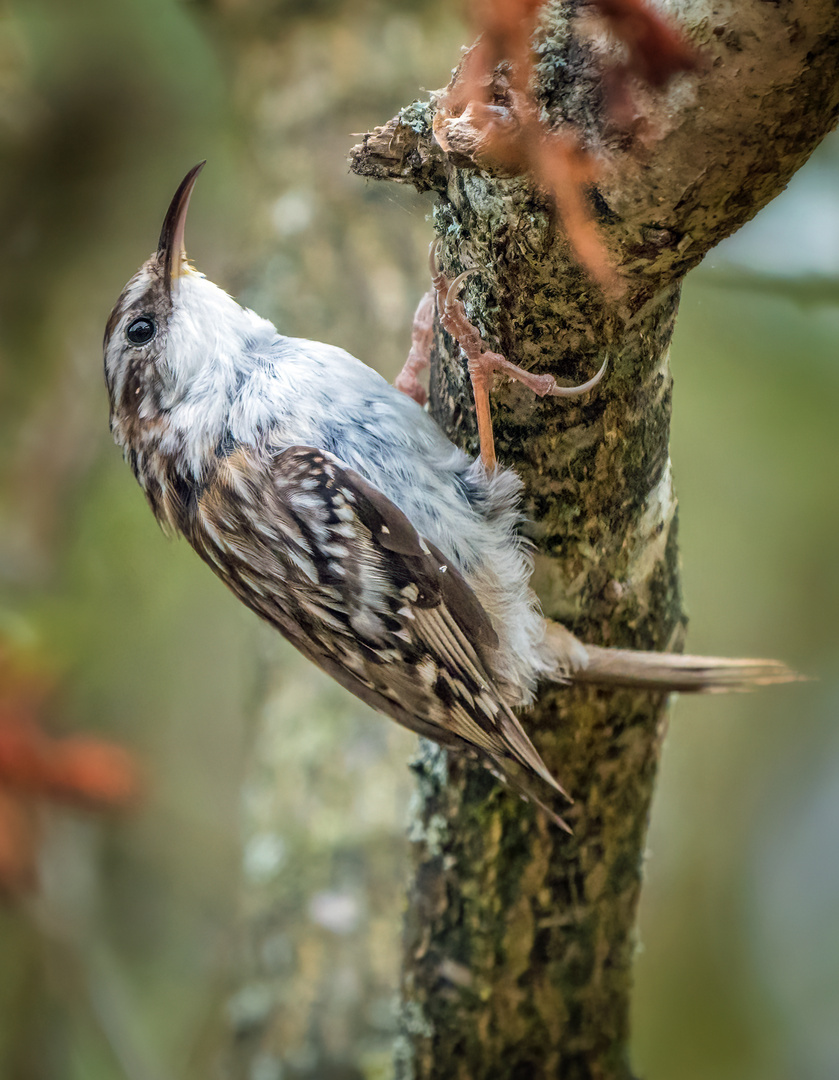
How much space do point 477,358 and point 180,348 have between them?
802mm

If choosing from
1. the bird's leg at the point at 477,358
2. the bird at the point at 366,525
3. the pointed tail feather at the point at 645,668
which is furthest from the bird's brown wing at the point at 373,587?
Result: the bird's leg at the point at 477,358

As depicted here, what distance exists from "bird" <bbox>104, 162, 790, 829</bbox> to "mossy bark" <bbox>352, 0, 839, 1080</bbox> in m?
0.09

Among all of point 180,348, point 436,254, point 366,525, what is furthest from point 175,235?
point 366,525

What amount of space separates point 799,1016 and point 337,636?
7.24 feet

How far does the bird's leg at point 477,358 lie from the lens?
1452 mm

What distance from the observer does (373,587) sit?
1.77 m

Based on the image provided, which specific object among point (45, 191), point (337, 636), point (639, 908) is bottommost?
point (639, 908)

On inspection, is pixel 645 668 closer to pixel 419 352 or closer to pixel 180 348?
pixel 419 352

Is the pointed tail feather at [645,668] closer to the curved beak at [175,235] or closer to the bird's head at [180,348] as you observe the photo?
the bird's head at [180,348]

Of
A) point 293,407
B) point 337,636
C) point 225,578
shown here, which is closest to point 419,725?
point 337,636

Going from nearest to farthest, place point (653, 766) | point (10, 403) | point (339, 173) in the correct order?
1. point (653, 766)
2. point (10, 403)
3. point (339, 173)

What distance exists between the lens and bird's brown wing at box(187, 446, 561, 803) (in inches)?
68.4

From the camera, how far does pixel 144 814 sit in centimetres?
347

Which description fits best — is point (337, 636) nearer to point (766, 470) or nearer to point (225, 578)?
point (225, 578)
